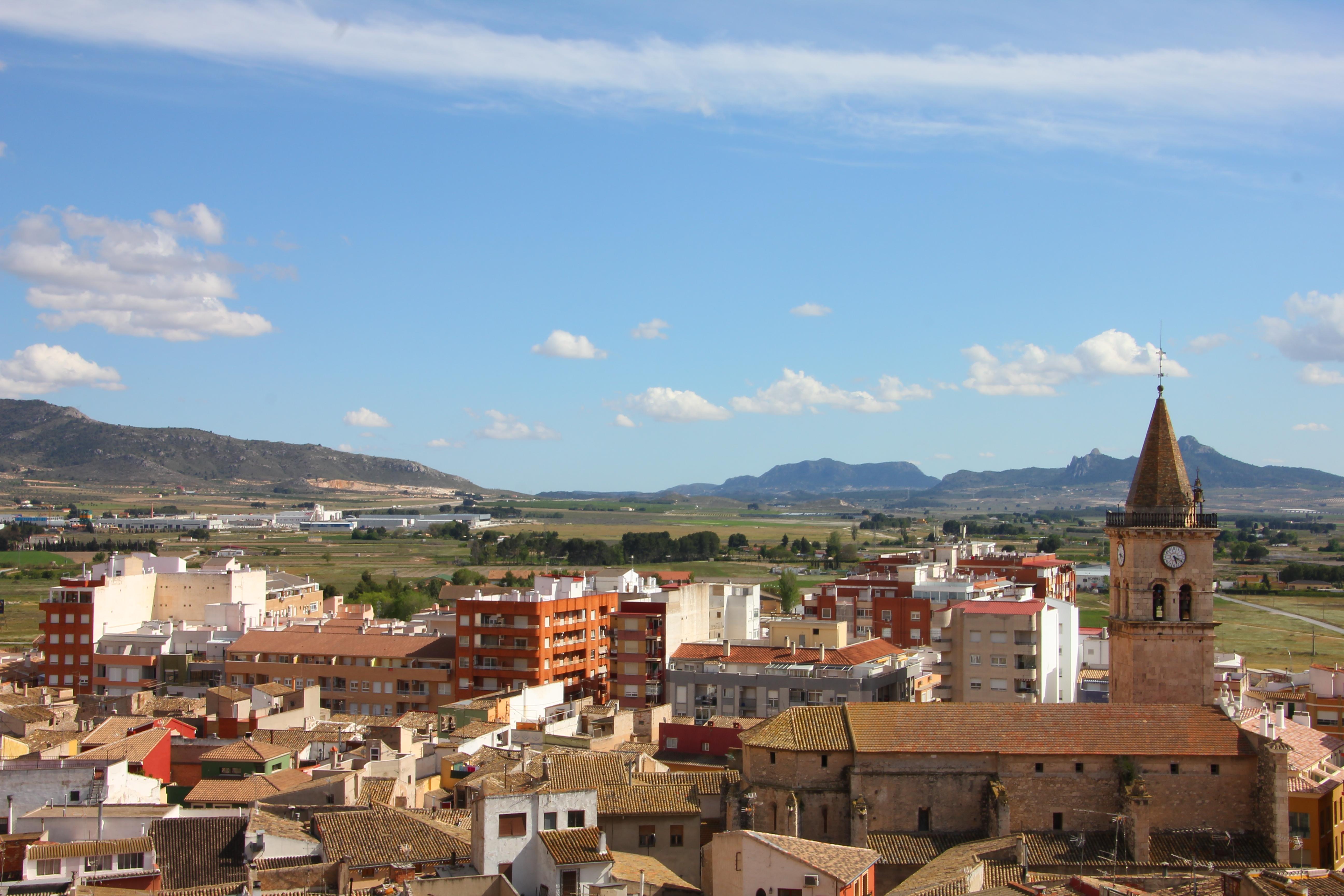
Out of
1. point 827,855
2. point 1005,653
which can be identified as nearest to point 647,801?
point 827,855

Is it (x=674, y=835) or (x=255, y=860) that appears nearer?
(x=255, y=860)

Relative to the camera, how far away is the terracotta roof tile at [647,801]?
33250 millimetres

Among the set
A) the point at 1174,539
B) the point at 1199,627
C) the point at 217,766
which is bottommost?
the point at 217,766

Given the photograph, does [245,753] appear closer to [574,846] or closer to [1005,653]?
[574,846]

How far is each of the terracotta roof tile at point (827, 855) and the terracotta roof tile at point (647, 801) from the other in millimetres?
4850

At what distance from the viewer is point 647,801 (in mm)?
33875

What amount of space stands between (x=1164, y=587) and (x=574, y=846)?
2181cm

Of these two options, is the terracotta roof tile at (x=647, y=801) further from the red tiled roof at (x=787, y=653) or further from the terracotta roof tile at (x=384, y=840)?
the red tiled roof at (x=787, y=653)

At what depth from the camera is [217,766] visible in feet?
138

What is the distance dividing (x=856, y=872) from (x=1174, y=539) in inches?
716

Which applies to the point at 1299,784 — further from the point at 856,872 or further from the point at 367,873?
the point at 367,873

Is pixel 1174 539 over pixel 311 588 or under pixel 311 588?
over

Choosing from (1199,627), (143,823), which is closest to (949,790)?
(1199,627)

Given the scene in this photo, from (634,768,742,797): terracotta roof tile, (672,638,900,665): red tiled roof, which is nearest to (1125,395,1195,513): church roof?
(634,768,742,797): terracotta roof tile
